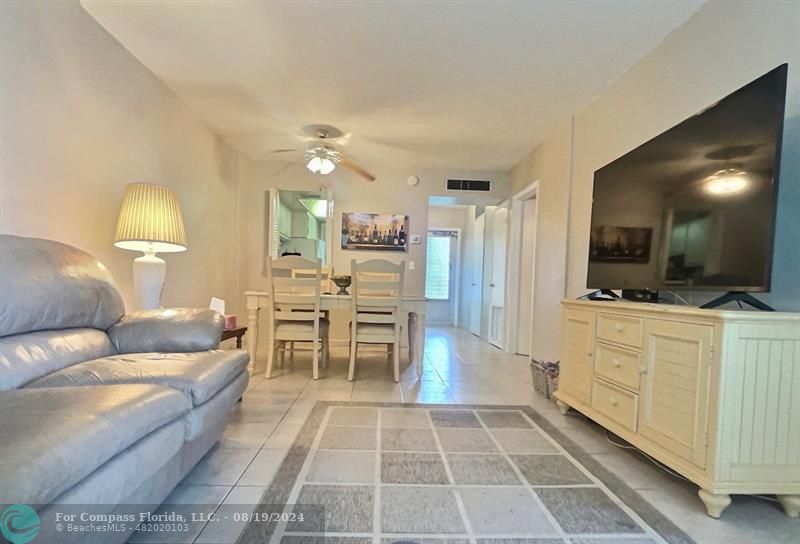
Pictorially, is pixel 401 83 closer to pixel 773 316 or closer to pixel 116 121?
pixel 116 121

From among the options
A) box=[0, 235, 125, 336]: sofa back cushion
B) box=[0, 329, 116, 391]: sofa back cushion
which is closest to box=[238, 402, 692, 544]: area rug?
box=[0, 329, 116, 391]: sofa back cushion

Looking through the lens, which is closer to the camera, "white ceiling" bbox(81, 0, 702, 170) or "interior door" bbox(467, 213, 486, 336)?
"white ceiling" bbox(81, 0, 702, 170)

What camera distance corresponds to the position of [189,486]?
149 centimetres

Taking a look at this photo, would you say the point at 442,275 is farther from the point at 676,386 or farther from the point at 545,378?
the point at 676,386

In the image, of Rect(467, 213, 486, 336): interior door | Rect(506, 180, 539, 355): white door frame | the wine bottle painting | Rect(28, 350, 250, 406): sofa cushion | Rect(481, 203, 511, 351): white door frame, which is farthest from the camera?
Rect(467, 213, 486, 336): interior door

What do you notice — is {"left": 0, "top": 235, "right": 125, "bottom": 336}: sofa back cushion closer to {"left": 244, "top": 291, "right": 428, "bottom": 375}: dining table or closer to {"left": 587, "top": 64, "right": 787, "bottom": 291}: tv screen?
{"left": 244, "top": 291, "right": 428, "bottom": 375}: dining table

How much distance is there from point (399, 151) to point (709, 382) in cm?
368

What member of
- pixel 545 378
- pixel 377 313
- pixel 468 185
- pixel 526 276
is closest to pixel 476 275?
pixel 468 185

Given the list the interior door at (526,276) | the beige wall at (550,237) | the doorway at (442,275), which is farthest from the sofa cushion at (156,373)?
the doorway at (442,275)

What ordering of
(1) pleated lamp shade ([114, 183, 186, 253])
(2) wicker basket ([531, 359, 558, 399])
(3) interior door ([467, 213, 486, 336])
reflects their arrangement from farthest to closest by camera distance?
1. (3) interior door ([467, 213, 486, 336])
2. (2) wicker basket ([531, 359, 558, 399])
3. (1) pleated lamp shade ([114, 183, 186, 253])

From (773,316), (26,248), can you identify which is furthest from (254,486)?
(773,316)

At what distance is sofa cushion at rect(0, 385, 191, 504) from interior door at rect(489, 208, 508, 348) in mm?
4291

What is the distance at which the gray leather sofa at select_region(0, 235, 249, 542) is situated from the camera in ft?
2.66

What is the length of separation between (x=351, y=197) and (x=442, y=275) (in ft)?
12.4
